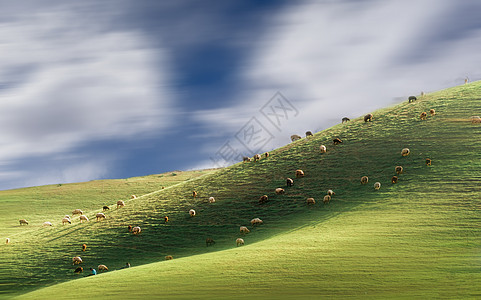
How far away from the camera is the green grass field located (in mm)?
25391

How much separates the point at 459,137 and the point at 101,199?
56.9m

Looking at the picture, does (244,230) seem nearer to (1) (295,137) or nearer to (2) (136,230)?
(2) (136,230)

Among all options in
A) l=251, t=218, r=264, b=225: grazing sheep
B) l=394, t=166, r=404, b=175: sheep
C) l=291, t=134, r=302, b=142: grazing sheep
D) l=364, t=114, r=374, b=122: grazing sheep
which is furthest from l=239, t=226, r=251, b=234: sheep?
l=364, t=114, r=374, b=122: grazing sheep

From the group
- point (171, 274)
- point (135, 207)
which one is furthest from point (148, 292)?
point (135, 207)

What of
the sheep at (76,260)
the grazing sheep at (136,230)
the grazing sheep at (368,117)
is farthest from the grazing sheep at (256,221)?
the grazing sheep at (368,117)

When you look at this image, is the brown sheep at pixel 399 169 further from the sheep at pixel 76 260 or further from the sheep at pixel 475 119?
the sheep at pixel 76 260

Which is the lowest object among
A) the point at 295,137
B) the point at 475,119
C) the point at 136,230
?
the point at 136,230

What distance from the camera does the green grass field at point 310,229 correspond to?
1000 inches

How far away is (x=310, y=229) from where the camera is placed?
38.9 meters

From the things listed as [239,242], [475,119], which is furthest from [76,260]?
[475,119]

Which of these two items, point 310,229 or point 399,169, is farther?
point 399,169

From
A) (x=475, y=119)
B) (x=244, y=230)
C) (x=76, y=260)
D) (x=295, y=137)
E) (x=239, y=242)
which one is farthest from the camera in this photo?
(x=295, y=137)

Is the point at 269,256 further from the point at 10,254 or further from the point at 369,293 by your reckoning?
the point at 10,254

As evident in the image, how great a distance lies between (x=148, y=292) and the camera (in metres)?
26.2
